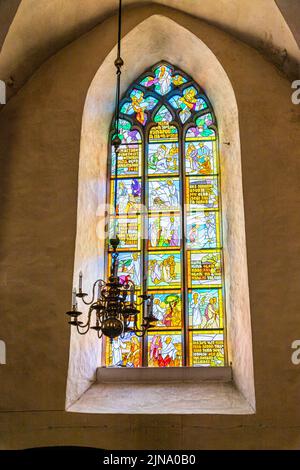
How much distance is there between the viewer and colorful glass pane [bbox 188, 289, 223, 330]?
7344 mm

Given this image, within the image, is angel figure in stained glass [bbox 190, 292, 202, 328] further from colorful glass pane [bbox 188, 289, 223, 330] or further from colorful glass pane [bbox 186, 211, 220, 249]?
colorful glass pane [bbox 186, 211, 220, 249]

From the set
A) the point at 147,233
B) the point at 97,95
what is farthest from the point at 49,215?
the point at 97,95

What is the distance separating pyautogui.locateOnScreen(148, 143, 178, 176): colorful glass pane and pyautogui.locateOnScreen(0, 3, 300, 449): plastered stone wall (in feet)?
3.52

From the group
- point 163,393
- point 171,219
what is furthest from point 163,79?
point 163,393

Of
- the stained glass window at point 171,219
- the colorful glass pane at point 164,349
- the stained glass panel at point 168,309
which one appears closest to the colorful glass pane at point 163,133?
the stained glass window at point 171,219

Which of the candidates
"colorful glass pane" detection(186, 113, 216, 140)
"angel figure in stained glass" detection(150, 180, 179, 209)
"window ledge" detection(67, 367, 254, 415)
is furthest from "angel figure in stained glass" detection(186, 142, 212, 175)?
"window ledge" detection(67, 367, 254, 415)

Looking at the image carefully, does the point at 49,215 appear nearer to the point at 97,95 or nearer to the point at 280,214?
the point at 97,95

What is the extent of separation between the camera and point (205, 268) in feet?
24.8

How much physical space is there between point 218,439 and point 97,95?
13.9 feet

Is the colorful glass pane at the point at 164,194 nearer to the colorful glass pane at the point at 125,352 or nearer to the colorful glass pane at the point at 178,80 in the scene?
the colorful glass pane at the point at 178,80

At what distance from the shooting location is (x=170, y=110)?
843cm

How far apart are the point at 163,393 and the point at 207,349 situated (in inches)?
30.1

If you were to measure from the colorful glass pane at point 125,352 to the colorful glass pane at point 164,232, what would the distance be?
1.13 m

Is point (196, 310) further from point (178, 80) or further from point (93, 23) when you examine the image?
point (93, 23)
